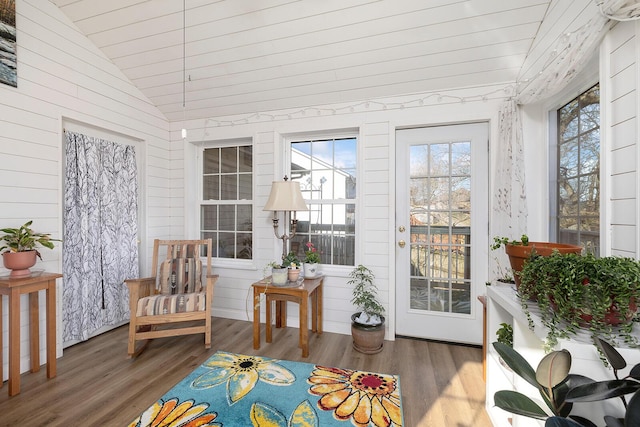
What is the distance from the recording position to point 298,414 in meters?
1.60

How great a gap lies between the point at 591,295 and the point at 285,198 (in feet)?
6.80

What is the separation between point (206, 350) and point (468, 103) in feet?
10.1

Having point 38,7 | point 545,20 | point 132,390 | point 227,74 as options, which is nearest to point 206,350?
point 132,390

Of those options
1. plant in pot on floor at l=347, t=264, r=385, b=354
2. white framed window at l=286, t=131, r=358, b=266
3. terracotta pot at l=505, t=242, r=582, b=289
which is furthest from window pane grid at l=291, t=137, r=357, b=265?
terracotta pot at l=505, t=242, r=582, b=289

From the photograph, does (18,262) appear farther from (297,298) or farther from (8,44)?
(297,298)

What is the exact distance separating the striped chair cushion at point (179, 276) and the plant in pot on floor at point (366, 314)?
1.48 meters

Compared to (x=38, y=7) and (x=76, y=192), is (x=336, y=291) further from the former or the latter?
(x=38, y=7)

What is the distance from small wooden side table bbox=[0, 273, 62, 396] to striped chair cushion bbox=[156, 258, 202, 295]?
76cm

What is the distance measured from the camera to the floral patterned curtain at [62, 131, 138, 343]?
7.95 feet

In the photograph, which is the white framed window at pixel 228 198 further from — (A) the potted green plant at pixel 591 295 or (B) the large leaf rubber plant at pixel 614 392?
(B) the large leaf rubber plant at pixel 614 392

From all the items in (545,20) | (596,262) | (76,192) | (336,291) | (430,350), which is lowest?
(430,350)

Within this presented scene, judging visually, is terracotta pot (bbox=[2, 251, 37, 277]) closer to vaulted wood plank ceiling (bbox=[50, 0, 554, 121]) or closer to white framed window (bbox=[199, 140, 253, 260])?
white framed window (bbox=[199, 140, 253, 260])

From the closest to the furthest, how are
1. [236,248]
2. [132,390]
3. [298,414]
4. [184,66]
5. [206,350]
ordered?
[298,414] → [132,390] → [206,350] → [184,66] → [236,248]

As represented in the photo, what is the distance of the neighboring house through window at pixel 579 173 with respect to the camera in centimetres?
161
